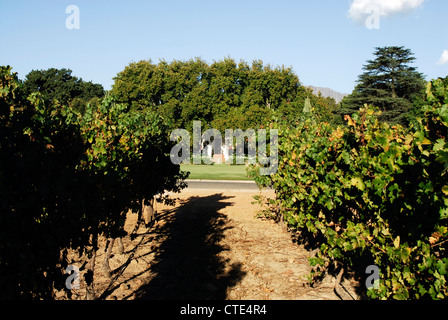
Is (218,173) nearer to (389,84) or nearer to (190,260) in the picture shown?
(190,260)

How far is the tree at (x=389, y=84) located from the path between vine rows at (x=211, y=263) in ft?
121

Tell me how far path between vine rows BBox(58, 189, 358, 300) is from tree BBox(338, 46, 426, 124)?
121 feet

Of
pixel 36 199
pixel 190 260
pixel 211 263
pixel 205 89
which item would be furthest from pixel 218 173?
pixel 36 199

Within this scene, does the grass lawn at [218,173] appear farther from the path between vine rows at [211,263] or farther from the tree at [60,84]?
the tree at [60,84]

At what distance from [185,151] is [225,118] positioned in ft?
31.2

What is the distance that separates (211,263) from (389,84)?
147 ft

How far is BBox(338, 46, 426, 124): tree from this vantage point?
138 ft

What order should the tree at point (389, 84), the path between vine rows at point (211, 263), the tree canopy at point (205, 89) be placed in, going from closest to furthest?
the path between vine rows at point (211, 263), the tree at point (389, 84), the tree canopy at point (205, 89)

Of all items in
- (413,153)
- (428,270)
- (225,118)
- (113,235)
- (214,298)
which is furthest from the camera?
(225,118)

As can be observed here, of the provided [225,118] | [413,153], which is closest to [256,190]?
[413,153]

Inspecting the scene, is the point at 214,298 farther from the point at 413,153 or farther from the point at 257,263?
the point at 413,153

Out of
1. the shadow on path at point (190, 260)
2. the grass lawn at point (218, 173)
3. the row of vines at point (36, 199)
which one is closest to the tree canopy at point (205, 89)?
the grass lawn at point (218, 173)

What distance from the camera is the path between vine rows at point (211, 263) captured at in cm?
690
